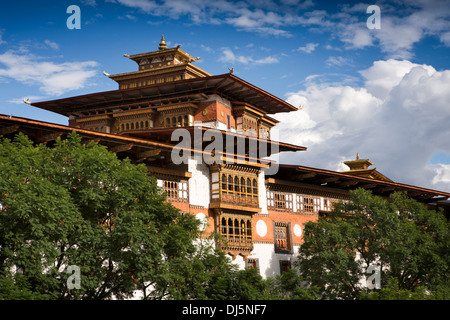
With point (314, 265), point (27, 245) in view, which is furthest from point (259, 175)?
point (27, 245)

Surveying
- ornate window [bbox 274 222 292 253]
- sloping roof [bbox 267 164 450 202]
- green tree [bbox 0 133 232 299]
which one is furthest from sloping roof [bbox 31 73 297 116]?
green tree [bbox 0 133 232 299]

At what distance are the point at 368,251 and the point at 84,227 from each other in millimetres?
18526

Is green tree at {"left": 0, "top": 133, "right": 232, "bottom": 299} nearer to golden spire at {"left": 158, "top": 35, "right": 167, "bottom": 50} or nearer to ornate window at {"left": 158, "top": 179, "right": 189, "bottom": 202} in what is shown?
ornate window at {"left": 158, "top": 179, "right": 189, "bottom": 202}

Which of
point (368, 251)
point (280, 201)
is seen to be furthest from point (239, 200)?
point (368, 251)

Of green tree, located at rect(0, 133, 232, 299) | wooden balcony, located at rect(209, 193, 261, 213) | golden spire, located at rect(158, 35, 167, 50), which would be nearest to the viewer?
green tree, located at rect(0, 133, 232, 299)

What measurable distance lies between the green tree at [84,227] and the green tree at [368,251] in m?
9.84

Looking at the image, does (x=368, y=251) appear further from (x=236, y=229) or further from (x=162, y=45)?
(x=162, y=45)

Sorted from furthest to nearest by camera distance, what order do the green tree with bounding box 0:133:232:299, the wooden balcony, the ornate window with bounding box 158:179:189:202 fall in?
the wooden balcony, the ornate window with bounding box 158:179:189:202, the green tree with bounding box 0:133:232:299

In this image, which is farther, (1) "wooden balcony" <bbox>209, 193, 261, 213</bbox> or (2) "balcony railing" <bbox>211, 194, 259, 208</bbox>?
(2) "balcony railing" <bbox>211, 194, 259, 208</bbox>

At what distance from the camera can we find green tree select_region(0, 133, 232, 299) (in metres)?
18.6

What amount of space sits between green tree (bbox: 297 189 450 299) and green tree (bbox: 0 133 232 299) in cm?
984

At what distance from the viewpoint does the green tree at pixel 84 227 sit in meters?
18.6

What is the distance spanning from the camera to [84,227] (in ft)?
66.8
